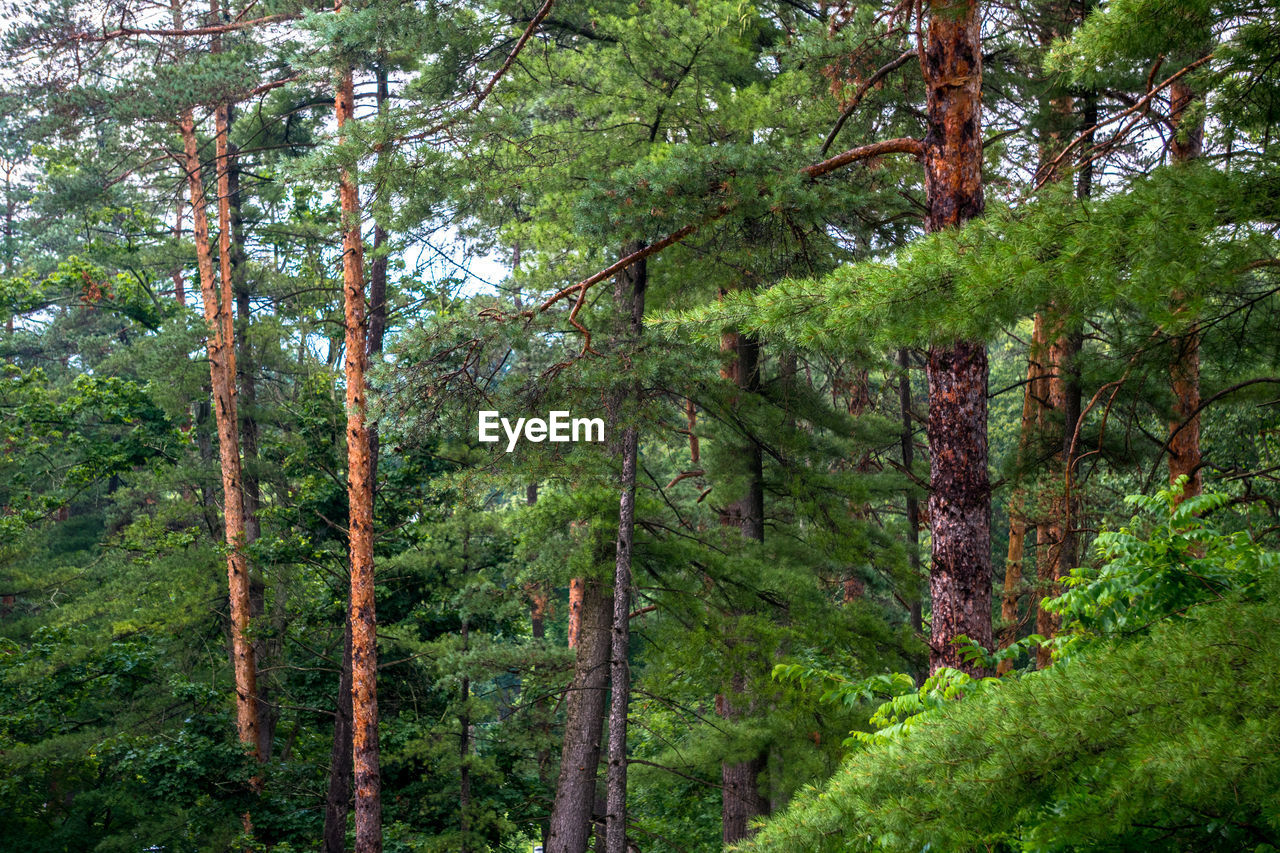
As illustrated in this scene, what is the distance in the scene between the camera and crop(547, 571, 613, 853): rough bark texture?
881 centimetres

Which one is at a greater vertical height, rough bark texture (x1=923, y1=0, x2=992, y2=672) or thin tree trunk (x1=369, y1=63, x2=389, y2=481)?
thin tree trunk (x1=369, y1=63, x2=389, y2=481)

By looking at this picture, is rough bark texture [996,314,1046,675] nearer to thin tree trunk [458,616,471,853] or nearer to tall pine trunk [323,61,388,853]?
thin tree trunk [458,616,471,853]

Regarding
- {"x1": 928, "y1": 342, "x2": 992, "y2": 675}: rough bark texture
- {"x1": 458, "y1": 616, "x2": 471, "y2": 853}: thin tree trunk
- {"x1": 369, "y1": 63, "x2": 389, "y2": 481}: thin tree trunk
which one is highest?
{"x1": 369, "y1": 63, "x2": 389, "y2": 481}: thin tree trunk

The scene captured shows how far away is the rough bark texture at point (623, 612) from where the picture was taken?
812cm

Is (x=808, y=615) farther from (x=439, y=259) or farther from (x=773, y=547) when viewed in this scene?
(x=439, y=259)

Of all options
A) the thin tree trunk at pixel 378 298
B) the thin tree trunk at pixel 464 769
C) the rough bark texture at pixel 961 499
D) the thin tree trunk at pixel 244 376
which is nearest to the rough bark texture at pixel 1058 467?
the rough bark texture at pixel 961 499

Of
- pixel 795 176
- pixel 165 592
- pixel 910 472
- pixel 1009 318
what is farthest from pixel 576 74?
pixel 165 592

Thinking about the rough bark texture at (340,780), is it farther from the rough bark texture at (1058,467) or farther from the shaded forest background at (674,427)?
the rough bark texture at (1058,467)

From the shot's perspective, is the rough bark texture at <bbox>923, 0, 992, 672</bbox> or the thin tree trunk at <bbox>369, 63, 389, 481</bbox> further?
the thin tree trunk at <bbox>369, 63, 389, 481</bbox>

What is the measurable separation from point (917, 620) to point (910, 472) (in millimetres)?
3084

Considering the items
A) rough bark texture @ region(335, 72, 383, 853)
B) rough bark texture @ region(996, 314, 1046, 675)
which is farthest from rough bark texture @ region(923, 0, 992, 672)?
rough bark texture @ region(335, 72, 383, 853)

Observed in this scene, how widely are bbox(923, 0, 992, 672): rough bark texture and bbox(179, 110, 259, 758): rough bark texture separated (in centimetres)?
1071

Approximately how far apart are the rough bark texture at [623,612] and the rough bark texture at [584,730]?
531mm

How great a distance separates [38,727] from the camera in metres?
12.4
